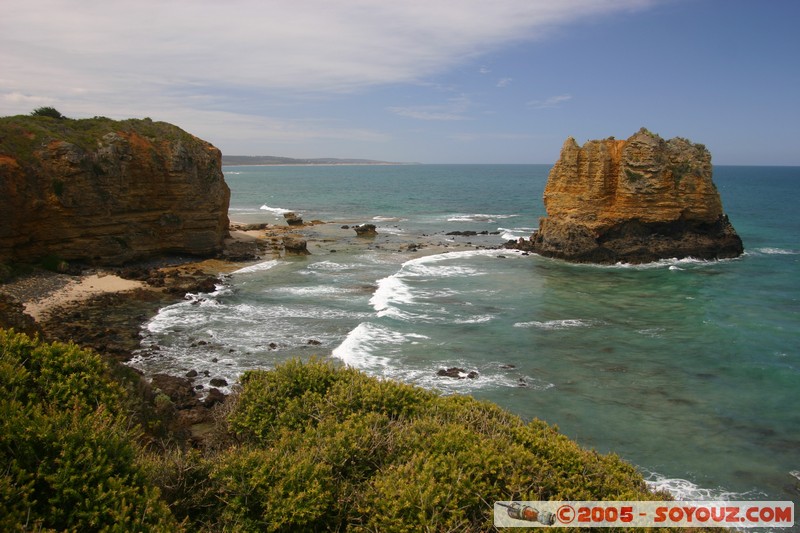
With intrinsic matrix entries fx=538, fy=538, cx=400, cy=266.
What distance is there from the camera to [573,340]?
87.1 ft

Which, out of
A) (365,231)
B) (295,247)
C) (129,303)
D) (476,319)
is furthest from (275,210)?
(476,319)

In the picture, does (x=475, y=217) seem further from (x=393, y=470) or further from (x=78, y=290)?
(x=393, y=470)

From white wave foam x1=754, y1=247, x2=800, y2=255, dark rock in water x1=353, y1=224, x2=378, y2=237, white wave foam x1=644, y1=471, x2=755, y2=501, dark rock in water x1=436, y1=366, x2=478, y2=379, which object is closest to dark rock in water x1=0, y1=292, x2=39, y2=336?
dark rock in water x1=436, y1=366, x2=478, y2=379

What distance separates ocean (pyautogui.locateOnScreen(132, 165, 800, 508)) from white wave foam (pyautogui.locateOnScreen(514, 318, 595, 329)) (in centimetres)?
17

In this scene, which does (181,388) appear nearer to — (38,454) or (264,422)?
(264,422)

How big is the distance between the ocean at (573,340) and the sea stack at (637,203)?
6.84ft

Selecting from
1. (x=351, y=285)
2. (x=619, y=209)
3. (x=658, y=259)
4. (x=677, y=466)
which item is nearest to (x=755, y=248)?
(x=658, y=259)

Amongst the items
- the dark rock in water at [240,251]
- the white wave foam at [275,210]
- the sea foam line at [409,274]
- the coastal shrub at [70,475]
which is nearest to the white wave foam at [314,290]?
the sea foam line at [409,274]

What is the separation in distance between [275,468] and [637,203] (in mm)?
42860

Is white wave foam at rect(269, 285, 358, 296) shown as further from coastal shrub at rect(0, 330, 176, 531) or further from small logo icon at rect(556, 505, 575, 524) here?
small logo icon at rect(556, 505, 575, 524)

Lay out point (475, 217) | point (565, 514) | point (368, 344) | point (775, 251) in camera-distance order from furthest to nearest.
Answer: point (475, 217)
point (775, 251)
point (368, 344)
point (565, 514)

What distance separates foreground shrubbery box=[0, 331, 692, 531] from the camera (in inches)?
286

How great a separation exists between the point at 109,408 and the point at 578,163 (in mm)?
43937

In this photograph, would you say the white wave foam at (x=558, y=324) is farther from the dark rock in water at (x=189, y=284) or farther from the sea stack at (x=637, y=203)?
the dark rock in water at (x=189, y=284)
